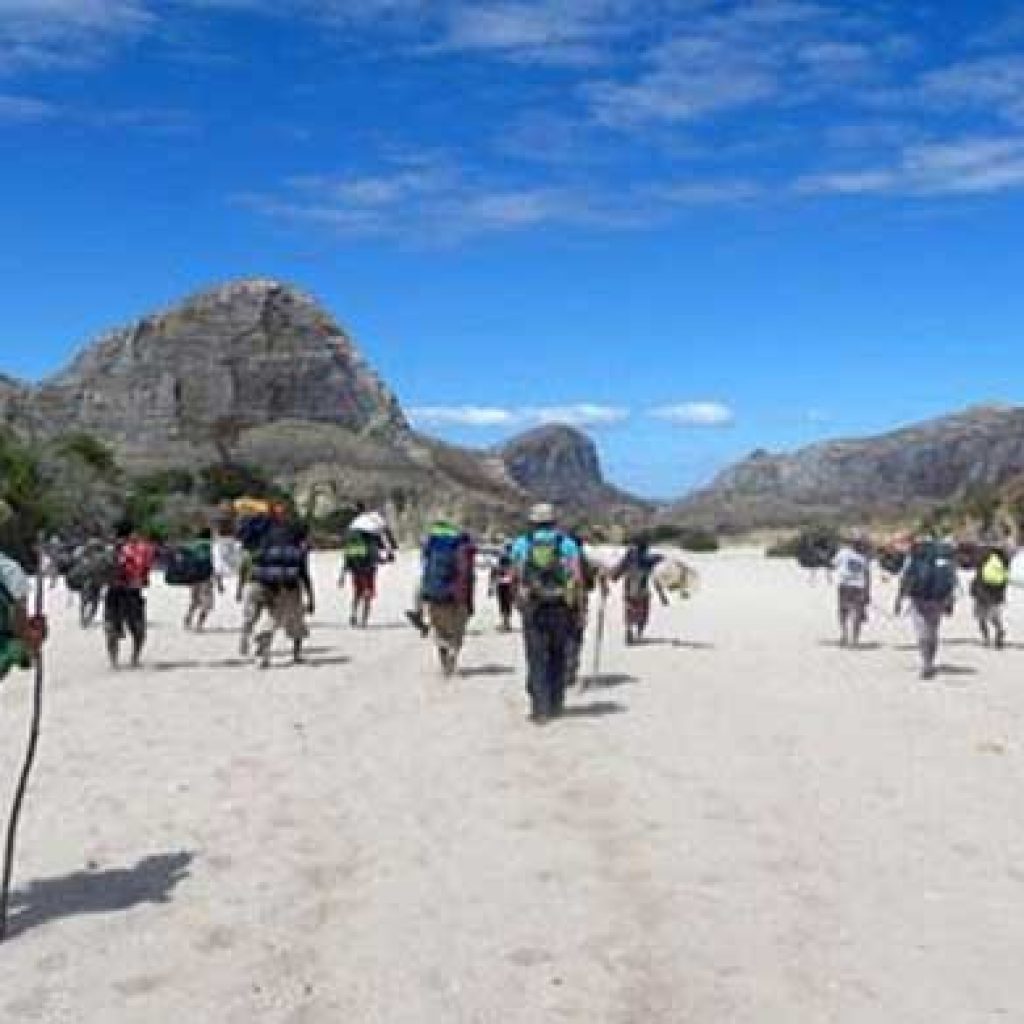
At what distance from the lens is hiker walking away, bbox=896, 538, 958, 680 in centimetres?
1916

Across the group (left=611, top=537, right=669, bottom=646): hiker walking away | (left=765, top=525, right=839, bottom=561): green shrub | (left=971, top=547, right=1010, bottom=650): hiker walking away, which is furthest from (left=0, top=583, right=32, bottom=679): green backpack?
(left=765, top=525, right=839, bottom=561): green shrub

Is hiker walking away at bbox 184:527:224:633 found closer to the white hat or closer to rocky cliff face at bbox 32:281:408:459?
the white hat

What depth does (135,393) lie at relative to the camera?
4006 inches

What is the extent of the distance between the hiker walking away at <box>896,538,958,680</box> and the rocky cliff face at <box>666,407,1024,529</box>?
7006cm

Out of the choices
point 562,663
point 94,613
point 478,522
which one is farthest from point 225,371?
point 562,663

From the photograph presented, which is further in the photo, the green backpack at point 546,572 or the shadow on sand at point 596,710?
the shadow on sand at point 596,710

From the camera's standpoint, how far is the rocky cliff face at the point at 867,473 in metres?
98.4

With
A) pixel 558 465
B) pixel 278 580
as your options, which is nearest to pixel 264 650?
pixel 278 580

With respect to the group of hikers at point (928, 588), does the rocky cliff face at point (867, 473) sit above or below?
above

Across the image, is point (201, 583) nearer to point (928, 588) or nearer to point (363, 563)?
point (363, 563)

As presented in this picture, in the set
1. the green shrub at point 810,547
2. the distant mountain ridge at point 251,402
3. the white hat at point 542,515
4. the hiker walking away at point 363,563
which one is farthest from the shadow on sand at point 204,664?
the distant mountain ridge at point 251,402

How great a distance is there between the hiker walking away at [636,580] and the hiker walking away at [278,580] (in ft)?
11.6

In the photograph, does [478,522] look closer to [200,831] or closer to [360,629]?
[360,629]

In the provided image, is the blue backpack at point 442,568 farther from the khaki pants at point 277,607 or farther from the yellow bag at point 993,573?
the yellow bag at point 993,573
